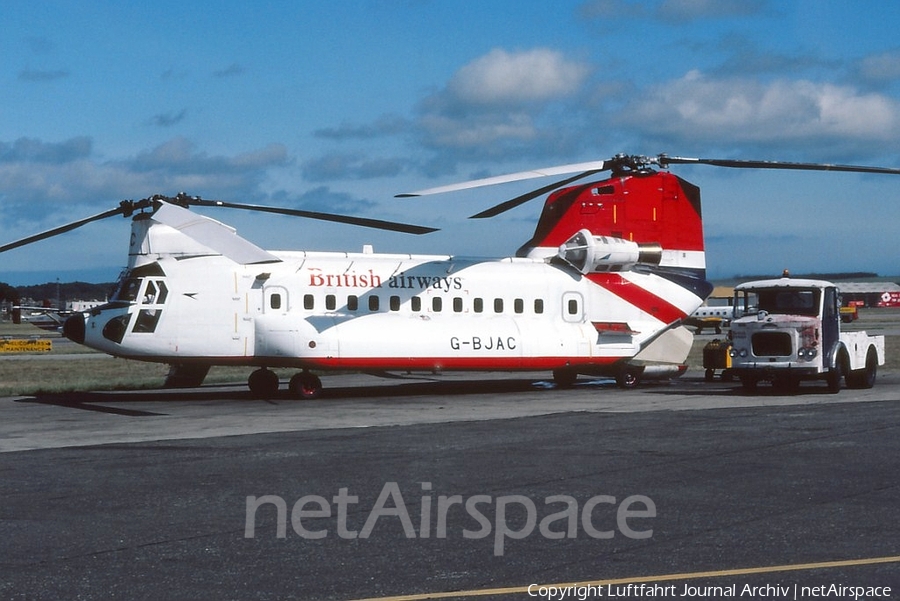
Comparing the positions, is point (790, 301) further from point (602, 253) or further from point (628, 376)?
point (628, 376)

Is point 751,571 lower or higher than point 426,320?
lower

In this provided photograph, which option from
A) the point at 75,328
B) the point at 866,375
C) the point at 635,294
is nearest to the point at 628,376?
the point at 635,294

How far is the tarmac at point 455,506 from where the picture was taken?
730cm

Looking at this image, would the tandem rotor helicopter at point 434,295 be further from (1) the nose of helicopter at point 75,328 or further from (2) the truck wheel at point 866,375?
(2) the truck wheel at point 866,375

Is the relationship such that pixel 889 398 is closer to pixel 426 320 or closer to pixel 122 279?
pixel 426 320

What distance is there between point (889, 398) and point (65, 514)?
59.2 feet

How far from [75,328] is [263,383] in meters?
4.59

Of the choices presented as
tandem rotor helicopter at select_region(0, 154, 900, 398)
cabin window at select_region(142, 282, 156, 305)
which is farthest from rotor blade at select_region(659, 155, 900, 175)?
cabin window at select_region(142, 282, 156, 305)

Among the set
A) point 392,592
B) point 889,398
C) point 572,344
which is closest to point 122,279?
point 572,344

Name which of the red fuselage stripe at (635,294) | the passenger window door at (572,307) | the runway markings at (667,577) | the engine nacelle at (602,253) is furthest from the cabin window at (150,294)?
the runway markings at (667,577)

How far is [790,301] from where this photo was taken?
25172 millimetres

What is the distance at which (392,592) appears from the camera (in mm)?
6953

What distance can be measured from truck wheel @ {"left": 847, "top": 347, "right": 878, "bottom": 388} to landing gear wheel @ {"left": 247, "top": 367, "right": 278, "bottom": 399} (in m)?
14.2

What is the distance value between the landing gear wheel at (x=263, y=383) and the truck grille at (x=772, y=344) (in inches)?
452
